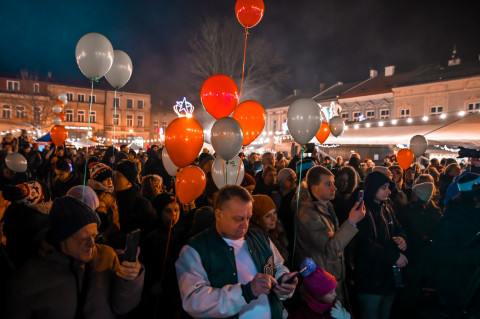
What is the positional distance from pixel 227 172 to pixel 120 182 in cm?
143

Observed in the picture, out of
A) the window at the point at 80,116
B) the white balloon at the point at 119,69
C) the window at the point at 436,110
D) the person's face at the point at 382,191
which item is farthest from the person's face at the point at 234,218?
the window at the point at 80,116

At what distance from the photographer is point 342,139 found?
44.9 feet

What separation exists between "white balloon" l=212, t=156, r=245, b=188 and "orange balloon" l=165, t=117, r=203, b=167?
0.66 metres

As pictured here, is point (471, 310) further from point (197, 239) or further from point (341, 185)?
point (197, 239)

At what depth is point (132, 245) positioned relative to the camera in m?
1.61

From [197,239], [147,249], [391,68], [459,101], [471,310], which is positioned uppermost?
[391,68]

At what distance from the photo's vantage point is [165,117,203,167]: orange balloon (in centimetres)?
354

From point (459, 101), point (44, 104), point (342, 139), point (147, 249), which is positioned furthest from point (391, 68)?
point (44, 104)

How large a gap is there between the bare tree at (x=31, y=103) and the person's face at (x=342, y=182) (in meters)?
41.7

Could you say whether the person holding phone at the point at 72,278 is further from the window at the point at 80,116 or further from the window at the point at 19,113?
the window at the point at 80,116

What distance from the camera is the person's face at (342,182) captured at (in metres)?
4.12

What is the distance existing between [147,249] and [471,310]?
→ 114 inches

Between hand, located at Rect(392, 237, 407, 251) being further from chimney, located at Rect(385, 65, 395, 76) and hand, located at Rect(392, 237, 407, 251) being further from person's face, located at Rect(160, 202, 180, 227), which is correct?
chimney, located at Rect(385, 65, 395, 76)

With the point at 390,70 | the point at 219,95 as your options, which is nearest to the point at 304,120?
the point at 219,95
